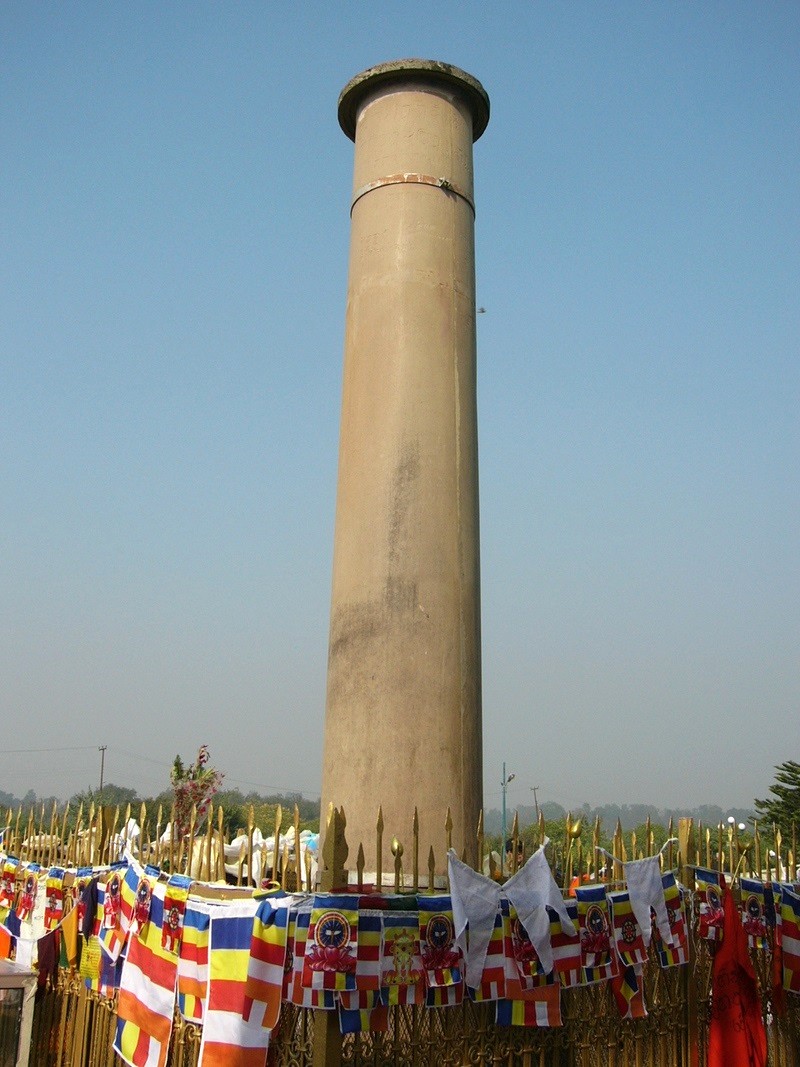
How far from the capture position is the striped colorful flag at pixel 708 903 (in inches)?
308

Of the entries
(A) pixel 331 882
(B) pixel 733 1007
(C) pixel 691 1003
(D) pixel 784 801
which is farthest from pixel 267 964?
(D) pixel 784 801

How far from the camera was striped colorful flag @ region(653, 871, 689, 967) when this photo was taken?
735cm

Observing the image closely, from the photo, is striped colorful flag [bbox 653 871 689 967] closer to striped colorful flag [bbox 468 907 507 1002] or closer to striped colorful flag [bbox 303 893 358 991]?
striped colorful flag [bbox 468 907 507 1002]

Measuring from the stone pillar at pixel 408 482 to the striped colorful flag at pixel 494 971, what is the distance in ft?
4.17

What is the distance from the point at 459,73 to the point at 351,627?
5556mm

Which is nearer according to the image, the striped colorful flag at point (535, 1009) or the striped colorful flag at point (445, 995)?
the striped colorful flag at point (445, 995)

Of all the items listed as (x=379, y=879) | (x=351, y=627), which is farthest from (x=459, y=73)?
(x=379, y=879)

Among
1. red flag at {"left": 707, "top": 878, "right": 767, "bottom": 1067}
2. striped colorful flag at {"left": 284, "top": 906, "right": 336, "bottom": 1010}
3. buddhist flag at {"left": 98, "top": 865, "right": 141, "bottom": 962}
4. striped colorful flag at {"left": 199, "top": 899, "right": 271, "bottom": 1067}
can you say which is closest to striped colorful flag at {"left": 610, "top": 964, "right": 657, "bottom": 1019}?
red flag at {"left": 707, "top": 878, "right": 767, "bottom": 1067}

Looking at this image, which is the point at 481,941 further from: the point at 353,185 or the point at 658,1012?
the point at 353,185

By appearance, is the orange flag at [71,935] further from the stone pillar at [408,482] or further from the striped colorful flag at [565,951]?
the striped colorful flag at [565,951]

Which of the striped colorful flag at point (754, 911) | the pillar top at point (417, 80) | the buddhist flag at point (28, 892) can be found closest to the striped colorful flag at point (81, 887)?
the buddhist flag at point (28, 892)

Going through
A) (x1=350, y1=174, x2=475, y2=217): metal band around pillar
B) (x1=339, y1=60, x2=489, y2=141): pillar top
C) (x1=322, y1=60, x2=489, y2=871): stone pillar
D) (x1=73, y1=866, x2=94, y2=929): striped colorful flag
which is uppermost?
(x1=339, y1=60, x2=489, y2=141): pillar top

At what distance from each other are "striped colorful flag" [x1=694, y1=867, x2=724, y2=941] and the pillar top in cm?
744

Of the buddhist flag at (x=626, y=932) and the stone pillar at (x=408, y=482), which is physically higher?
the stone pillar at (x=408, y=482)
